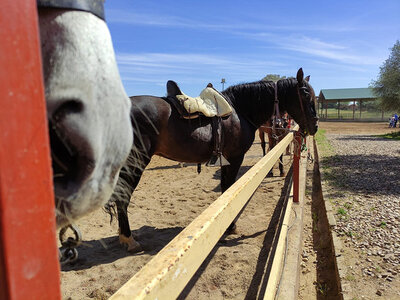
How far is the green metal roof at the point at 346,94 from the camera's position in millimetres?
40438

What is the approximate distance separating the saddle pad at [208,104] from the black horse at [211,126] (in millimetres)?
122

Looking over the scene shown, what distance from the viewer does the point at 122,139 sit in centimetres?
75

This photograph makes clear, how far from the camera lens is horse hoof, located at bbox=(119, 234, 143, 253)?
3449 millimetres

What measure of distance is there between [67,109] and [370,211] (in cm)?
521

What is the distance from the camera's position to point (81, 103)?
0.62 metres

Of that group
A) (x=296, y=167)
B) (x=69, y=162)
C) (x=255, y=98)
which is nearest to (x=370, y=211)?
(x=296, y=167)

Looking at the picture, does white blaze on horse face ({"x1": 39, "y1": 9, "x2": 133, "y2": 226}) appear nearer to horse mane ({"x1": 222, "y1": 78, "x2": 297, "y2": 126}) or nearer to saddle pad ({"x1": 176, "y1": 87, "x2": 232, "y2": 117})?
saddle pad ({"x1": 176, "y1": 87, "x2": 232, "y2": 117})

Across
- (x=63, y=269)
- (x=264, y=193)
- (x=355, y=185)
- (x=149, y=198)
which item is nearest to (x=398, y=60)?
(x=355, y=185)

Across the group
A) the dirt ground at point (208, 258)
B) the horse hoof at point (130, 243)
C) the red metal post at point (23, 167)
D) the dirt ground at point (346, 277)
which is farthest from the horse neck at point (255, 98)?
the red metal post at point (23, 167)

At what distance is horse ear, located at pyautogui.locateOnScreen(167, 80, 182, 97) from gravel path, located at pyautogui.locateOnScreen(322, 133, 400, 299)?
2.91m

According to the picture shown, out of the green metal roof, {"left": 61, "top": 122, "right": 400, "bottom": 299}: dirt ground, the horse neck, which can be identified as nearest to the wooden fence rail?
{"left": 61, "top": 122, "right": 400, "bottom": 299}: dirt ground

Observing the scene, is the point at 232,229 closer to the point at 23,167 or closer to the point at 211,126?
the point at 211,126

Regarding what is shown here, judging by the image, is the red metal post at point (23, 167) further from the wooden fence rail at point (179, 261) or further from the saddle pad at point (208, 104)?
the saddle pad at point (208, 104)

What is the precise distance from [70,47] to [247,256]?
3.21 meters
